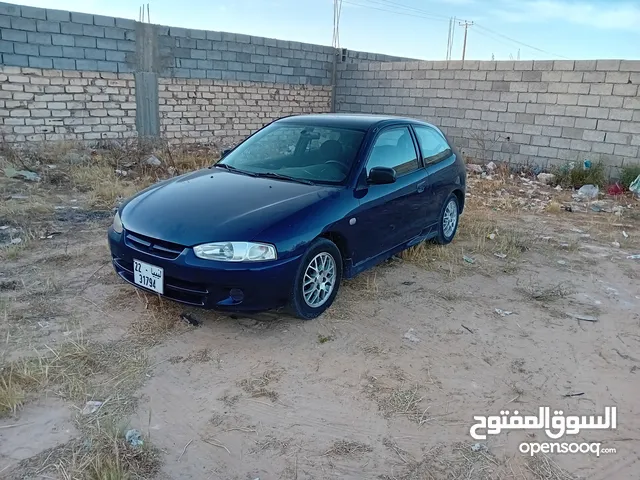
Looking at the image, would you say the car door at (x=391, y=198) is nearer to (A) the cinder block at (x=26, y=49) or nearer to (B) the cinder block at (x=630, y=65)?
(B) the cinder block at (x=630, y=65)

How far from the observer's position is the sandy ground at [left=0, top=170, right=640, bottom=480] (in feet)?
7.64

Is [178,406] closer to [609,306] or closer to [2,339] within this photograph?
[2,339]

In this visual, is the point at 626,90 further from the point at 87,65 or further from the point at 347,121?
the point at 87,65

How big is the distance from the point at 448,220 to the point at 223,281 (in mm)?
3205

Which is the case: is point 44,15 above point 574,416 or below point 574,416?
above

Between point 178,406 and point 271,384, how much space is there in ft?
1.73

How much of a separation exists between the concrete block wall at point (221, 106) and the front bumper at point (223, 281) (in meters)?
8.27

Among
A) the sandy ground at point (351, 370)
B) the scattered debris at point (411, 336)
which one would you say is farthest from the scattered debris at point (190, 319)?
the scattered debris at point (411, 336)

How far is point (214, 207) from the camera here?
3.43 meters

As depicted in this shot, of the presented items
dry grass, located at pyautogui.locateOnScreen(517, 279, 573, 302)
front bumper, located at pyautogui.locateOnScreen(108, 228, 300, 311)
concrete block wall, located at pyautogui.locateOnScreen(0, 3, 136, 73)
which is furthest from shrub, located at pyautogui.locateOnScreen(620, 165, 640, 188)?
concrete block wall, located at pyautogui.locateOnScreen(0, 3, 136, 73)

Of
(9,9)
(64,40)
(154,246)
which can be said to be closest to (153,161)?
(64,40)

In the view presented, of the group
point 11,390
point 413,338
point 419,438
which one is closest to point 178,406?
point 11,390

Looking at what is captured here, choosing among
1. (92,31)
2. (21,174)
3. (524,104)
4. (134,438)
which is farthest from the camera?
(524,104)

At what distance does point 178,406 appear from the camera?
8.68 feet
